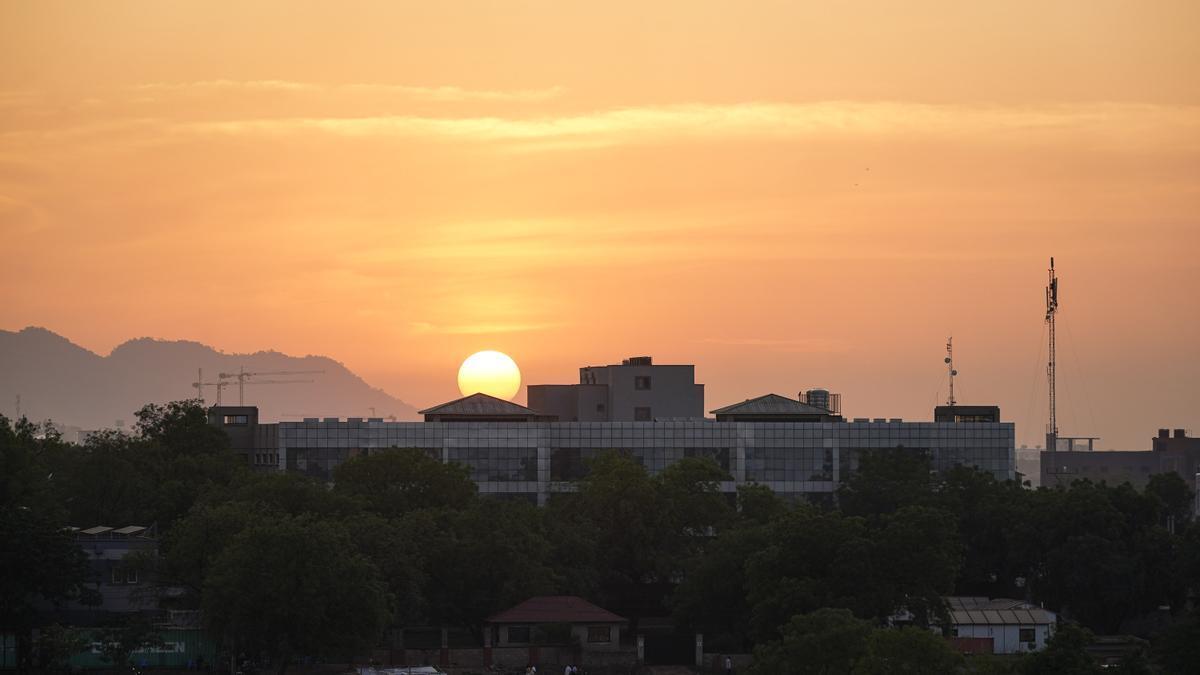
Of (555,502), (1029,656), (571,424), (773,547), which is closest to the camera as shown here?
(1029,656)

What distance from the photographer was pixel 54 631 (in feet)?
344

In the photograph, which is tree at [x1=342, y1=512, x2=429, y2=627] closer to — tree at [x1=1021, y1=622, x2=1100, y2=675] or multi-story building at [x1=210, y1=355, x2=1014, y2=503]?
tree at [x1=1021, y1=622, x2=1100, y2=675]

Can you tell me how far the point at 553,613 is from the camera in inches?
4594

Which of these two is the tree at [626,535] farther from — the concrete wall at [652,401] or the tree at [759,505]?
the concrete wall at [652,401]

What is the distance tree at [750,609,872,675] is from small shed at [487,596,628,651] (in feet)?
107

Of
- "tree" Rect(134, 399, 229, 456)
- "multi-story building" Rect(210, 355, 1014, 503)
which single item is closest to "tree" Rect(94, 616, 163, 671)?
"tree" Rect(134, 399, 229, 456)

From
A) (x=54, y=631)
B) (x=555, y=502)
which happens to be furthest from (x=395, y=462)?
(x=54, y=631)

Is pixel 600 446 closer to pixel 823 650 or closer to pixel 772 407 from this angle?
pixel 772 407

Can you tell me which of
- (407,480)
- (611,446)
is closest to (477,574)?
(407,480)

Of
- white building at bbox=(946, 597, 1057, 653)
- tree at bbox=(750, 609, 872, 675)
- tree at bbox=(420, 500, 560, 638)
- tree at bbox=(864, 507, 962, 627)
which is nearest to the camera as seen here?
tree at bbox=(750, 609, 872, 675)

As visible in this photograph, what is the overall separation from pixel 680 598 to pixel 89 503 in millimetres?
48900

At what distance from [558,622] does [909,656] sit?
140 feet

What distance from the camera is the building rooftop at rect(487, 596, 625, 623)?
115938mm

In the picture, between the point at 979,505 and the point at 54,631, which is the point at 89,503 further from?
the point at 979,505
